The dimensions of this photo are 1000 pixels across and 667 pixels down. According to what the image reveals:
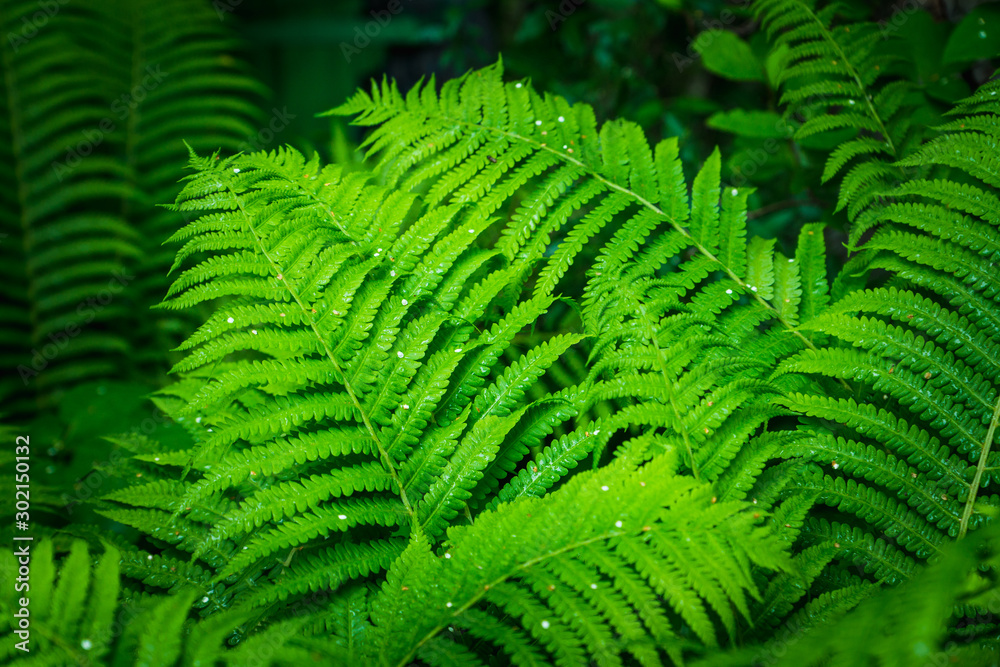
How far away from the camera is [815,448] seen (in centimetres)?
107

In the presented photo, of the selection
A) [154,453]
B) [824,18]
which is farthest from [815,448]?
[154,453]

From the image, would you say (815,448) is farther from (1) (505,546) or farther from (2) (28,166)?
(2) (28,166)

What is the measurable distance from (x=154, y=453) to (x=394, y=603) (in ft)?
2.42
